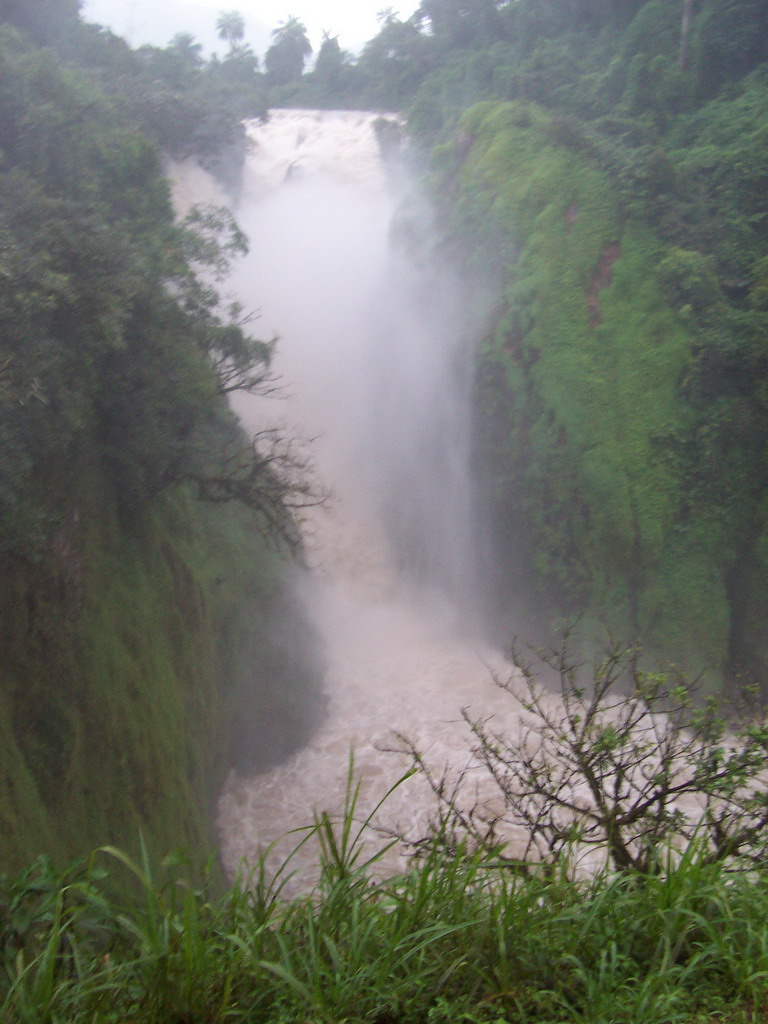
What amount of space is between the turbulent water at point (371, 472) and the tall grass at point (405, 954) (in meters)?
→ 8.46

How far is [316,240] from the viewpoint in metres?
25.7

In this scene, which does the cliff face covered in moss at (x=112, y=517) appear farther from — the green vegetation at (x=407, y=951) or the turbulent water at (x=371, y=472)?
the green vegetation at (x=407, y=951)

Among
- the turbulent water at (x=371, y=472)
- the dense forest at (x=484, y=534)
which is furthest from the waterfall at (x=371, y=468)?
the dense forest at (x=484, y=534)

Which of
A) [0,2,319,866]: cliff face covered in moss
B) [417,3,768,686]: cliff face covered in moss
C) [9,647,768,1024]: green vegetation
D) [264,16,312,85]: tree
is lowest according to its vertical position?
[9,647,768,1024]: green vegetation

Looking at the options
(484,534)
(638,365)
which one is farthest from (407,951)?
(484,534)

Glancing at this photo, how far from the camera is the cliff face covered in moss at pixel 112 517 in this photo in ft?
24.3

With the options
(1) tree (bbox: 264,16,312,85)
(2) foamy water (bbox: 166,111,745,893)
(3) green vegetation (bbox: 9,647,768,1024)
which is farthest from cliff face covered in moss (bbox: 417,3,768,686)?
(1) tree (bbox: 264,16,312,85)

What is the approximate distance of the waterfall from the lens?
43.9 ft

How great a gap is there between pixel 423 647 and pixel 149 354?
919 cm

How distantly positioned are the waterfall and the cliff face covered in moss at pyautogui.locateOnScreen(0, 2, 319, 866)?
128cm

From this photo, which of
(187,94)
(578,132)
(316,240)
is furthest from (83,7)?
(578,132)

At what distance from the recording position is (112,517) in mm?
9914

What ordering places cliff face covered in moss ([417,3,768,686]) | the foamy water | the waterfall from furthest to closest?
cliff face covered in moss ([417,3,768,686])
the waterfall
the foamy water

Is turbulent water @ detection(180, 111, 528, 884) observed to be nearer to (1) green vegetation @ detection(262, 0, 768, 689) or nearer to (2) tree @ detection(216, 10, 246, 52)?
(1) green vegetation @ detection(262, 0, 768, 689)
